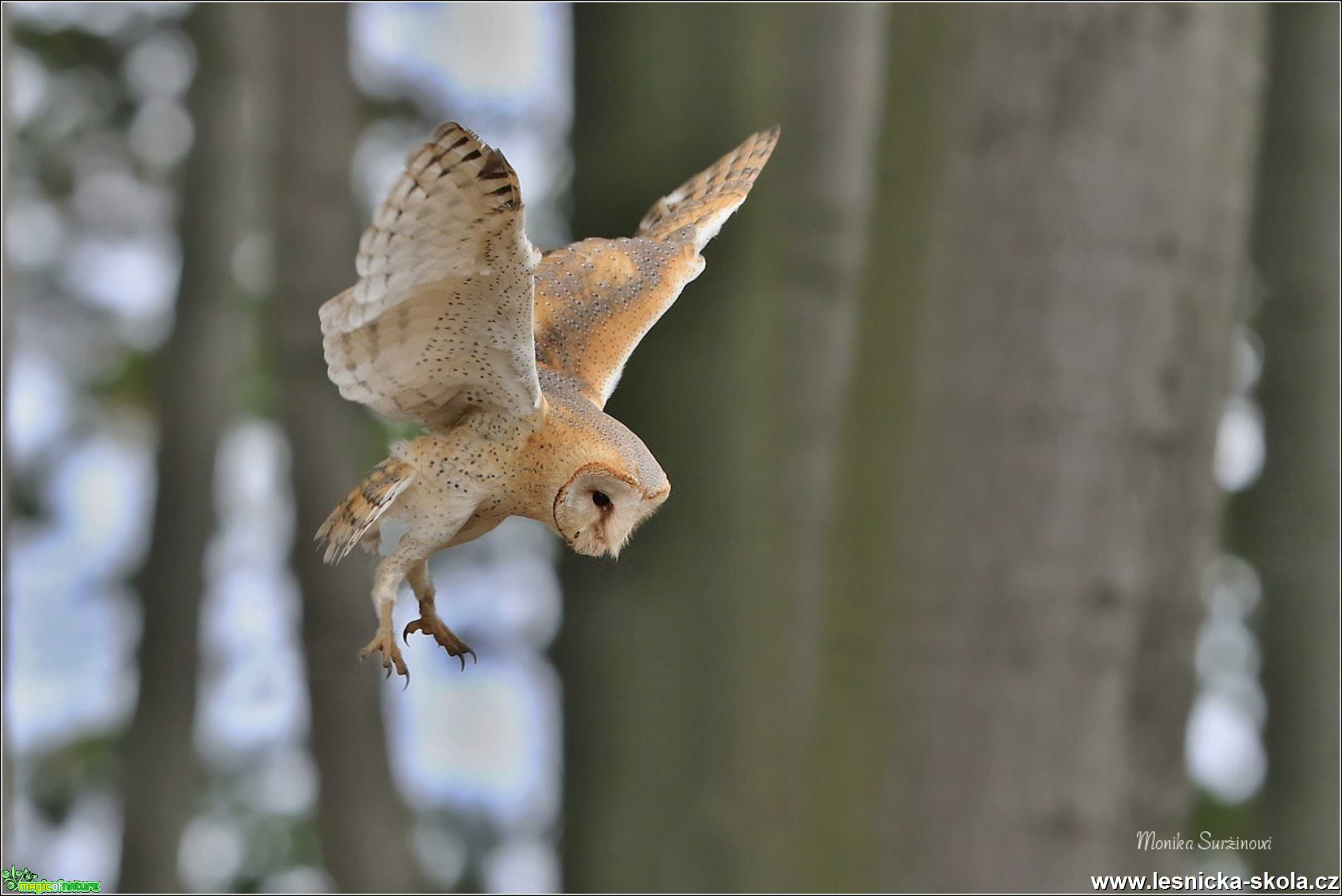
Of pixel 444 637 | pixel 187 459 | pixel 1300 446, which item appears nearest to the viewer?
pixel 444 637

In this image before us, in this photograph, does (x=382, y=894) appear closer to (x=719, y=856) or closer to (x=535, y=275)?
(x=719, y=856)

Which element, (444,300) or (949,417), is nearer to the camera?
(444,300)

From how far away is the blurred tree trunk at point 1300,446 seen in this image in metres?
4.81

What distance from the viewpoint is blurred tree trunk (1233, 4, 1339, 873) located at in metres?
Answer: 4.81

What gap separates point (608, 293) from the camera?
4.43 ft

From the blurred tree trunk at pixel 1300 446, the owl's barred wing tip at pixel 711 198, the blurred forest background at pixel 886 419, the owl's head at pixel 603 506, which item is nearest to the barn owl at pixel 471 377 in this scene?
the owl's head at pixel 603 506

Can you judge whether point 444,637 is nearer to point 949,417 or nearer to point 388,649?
point 388,649

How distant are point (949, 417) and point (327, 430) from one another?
225cm

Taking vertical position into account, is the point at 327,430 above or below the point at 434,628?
above

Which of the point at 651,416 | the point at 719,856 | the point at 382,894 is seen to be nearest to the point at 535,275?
the point at 651,416

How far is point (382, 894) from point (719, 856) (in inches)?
60.3

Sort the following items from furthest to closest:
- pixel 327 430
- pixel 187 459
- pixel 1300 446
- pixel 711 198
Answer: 1. pixel 187 459
2. pixel 1300 446
3. pixel 327 430
4. pixel 711 198

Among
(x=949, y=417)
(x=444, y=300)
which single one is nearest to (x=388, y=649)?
(x=444, y=300)

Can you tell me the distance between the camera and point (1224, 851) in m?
5.73
